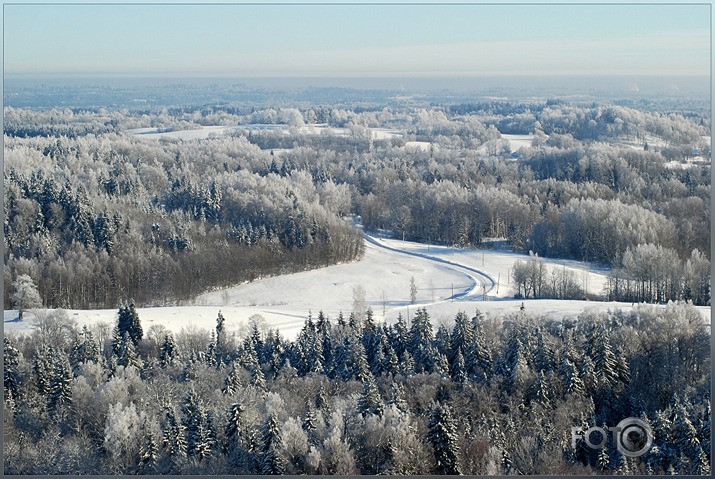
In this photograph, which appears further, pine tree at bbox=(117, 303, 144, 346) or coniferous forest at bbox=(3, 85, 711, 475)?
pine tree at bbox=(117, 303, 144, 346)

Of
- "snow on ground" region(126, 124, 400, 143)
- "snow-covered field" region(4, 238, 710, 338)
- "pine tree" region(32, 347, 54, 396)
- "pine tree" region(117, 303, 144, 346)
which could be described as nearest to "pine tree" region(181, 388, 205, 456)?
"pine tree" region(32, 347, 54, 396)

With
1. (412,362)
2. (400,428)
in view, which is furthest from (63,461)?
(412,362)

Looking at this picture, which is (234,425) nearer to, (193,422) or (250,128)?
(193,422)

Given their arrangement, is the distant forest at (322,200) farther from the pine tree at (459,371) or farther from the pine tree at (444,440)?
the pine tree at (444,440)

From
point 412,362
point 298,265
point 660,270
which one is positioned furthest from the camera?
point 298,265

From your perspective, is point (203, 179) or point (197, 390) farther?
point (203, 179)

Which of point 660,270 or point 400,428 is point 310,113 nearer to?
point 660,270

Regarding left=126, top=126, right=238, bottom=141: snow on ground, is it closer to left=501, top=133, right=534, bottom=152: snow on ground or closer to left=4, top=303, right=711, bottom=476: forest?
left=501, top=133, right=534, bottom=152: snow on ground
